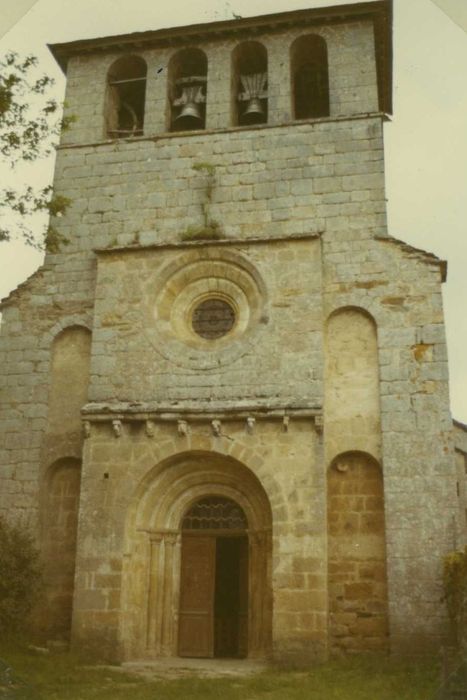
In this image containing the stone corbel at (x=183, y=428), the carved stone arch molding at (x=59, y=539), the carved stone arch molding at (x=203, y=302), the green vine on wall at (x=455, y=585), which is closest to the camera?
the green vine on wall at (x=455, y=585)

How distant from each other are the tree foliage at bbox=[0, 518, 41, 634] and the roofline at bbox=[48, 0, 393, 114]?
29.7 feet

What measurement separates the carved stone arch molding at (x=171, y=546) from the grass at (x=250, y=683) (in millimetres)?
1124

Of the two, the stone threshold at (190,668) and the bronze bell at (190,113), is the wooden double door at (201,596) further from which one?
the bronze bell at (190,113)

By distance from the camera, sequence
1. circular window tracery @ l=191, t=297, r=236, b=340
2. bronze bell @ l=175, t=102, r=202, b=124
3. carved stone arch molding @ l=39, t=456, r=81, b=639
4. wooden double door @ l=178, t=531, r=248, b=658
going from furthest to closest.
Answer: bronze bell @ l=175, t=102, r=202, b=124 → circular window tracery @ l=191, t=297, r=236, b=340 → carved stone arch molding @ l=39, t=456, r=81, b=639 → wooden double door @ l=178, t=531, r=248, b=658

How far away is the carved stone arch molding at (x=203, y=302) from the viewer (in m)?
11.9

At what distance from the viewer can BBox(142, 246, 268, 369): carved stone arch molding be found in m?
11.9

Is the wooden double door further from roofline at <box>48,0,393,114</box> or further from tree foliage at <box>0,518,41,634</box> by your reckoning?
roofline at <box>48,0,393,114</box>

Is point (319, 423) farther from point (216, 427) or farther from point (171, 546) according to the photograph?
point (171, 546)

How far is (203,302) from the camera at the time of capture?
12766mm

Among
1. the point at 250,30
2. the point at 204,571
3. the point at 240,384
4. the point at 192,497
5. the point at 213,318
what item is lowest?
the point at 204,571

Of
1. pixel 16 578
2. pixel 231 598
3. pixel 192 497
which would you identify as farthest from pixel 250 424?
pixel 231 598

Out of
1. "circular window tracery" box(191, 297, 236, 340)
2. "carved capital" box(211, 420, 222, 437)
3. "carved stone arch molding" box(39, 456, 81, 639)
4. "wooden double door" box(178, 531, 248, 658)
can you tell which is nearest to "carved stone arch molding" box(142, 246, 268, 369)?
"circular window tracery" box(191, 297, 236, 340)

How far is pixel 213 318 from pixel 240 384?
1.56 meters

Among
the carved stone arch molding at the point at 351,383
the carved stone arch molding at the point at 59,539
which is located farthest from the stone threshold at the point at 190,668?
the carved stone arch molding at the point at 351,383
